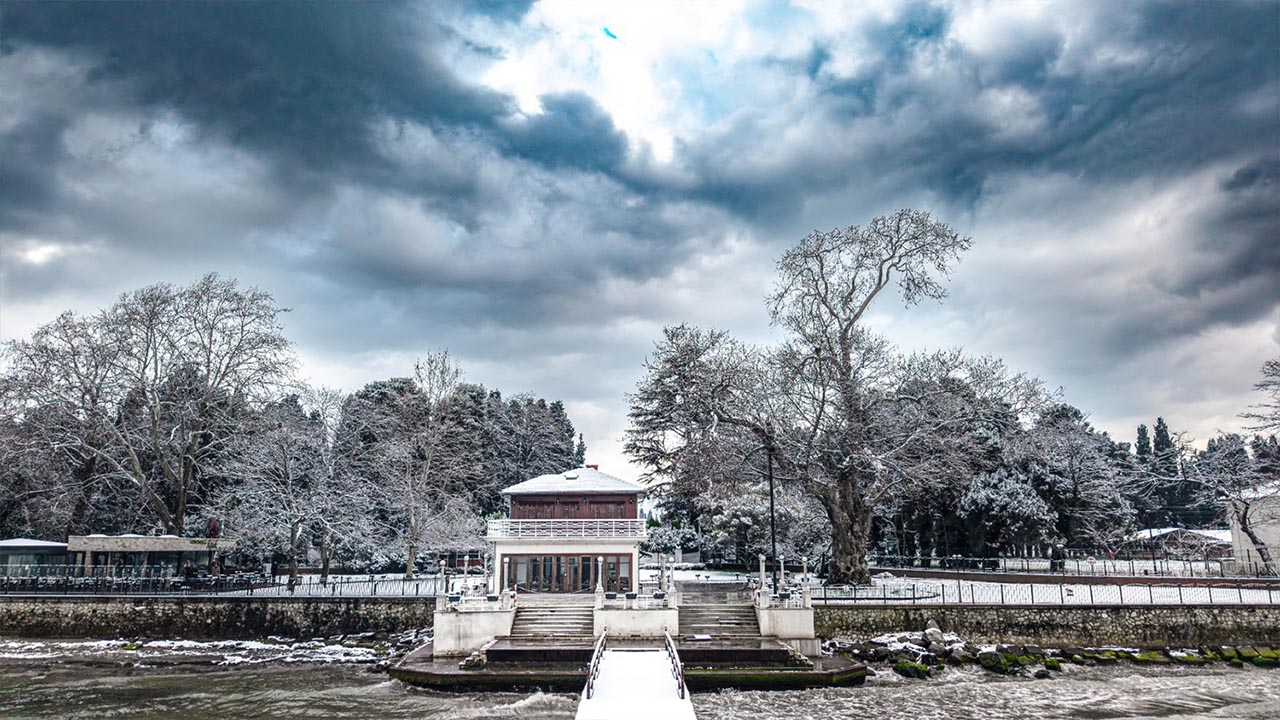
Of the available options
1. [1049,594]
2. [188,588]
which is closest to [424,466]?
[188,588]

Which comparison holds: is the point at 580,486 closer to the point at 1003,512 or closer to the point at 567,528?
the point at 567,528

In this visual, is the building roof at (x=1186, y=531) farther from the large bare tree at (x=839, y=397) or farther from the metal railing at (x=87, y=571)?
the metal railing at (x=87, y=571)

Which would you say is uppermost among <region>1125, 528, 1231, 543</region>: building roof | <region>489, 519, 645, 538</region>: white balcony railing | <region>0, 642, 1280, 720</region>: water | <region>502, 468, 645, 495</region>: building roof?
<region>502, 468, 645, 495</region>: building roof

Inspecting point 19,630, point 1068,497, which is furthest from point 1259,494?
point 19,630

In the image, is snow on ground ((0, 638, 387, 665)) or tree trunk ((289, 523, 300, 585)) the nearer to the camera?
snow on ground ((0, 638, 387, 665))

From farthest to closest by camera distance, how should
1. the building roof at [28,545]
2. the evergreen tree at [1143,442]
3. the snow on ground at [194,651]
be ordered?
the evergreen tree at [1143,442]
the building roof at [28,545]
the snow on ground at [194,651]

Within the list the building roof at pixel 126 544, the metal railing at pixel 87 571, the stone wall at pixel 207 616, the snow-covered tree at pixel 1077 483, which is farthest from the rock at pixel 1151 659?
the metal railing at pixel 87 571

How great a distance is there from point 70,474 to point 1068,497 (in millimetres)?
58431

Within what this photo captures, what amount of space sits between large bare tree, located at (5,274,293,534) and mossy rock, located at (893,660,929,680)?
34.4m

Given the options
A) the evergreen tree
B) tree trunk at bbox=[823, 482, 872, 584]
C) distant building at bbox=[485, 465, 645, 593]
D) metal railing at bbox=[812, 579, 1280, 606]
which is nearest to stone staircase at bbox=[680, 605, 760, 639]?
distant building at bbox=[485, 465, 645, 593]

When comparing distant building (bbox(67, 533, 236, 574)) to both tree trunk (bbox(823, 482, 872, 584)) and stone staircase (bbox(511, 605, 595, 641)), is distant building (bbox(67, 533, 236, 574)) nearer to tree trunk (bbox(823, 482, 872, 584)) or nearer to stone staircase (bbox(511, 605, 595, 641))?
stone staircase (bbox(511, 605, 595, 641))

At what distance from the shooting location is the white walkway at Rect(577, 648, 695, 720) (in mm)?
15062

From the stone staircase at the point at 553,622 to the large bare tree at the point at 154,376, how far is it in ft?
75.6

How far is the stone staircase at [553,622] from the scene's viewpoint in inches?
1067
